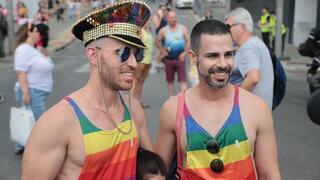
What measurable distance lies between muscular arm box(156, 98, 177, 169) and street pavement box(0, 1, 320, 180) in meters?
3.69

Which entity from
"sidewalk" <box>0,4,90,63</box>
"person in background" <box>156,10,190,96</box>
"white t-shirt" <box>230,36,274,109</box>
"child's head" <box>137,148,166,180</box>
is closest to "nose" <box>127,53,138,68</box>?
"child's head" <box>137,148,166,180</box>

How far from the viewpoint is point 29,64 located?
7086 mm

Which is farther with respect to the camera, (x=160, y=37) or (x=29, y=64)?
(x=160, y=37)

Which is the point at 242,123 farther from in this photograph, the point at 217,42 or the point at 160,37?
the point at 160,37

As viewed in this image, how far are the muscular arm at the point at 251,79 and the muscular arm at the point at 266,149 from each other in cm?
183

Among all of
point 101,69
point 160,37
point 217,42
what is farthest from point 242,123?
point 160,37

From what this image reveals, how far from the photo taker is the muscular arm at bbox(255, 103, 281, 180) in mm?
3039

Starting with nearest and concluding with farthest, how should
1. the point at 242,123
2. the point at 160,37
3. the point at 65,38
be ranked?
the point at 242,123 → the point at 160,37 → the point at 65,38

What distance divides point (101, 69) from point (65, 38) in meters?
27.1

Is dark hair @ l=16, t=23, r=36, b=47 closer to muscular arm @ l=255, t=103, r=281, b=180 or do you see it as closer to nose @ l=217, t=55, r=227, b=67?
nose @ l=217, t=55, r=227, b=67

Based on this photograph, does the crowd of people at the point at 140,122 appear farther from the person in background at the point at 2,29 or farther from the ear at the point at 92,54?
the person in background at the point at 2,29

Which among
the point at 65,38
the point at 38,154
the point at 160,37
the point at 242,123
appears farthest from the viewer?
the point at 65,38

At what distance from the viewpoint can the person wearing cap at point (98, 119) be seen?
8.00 ft

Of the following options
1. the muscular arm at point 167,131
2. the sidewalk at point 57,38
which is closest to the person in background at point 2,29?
the sidewalk at point 57,38
